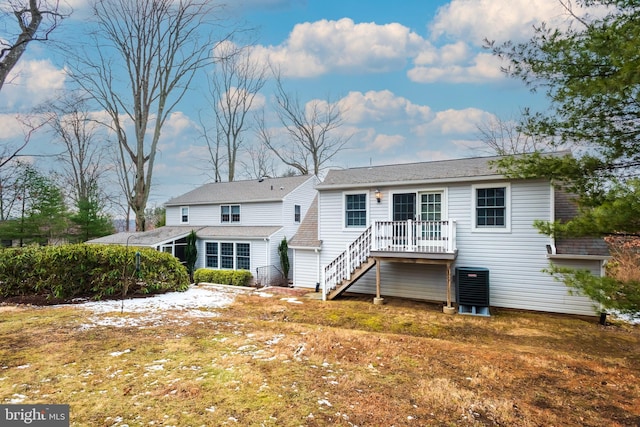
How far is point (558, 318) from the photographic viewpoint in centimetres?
812

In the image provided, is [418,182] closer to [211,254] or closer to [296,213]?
[296,213]

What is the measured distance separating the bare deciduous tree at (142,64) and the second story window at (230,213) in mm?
5223

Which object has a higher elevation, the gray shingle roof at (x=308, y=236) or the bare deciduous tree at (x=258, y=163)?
the bare deciduous tree at (x=258, y=163)

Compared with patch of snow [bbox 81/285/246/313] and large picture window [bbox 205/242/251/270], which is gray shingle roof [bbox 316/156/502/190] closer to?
patch of snow [bbox 81/285/246/313]

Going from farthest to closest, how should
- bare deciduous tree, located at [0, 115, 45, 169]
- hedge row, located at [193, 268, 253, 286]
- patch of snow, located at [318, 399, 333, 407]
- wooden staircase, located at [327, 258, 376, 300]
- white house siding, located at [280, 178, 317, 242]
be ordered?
1. white house siding, located at [280, 178, 317, 242]
2. hedge row, located at [193, 268, 253, 286]
3. wooden staircase, located at [327, 258, 376, 300]
4. bare deciduous tree, located at [0, 115, 45, 169]
5. patch of snow, located at [318, 399, 333, 407]

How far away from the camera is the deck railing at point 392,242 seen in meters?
9.13

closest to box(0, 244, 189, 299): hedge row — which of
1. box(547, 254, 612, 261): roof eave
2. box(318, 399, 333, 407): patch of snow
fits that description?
box(318, 399, 333, 407): patch of snow

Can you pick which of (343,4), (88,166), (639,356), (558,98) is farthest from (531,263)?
(88,166)

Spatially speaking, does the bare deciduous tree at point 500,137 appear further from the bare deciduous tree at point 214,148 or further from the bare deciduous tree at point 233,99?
the bare deciduous tree at point 214,148

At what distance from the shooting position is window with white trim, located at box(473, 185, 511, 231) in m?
8.97

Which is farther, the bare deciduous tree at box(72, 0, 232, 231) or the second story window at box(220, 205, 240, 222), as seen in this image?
the bare deciduous tree at box(72, 0, 232, 231)

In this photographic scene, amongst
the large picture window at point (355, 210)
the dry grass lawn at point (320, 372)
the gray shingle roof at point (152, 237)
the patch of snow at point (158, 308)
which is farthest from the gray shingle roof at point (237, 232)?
the dry grass lawn at point (320, 372)

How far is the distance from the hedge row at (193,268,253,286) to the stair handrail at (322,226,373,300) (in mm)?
6717

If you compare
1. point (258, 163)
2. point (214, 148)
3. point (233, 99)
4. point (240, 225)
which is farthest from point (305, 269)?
point (233, 99)
